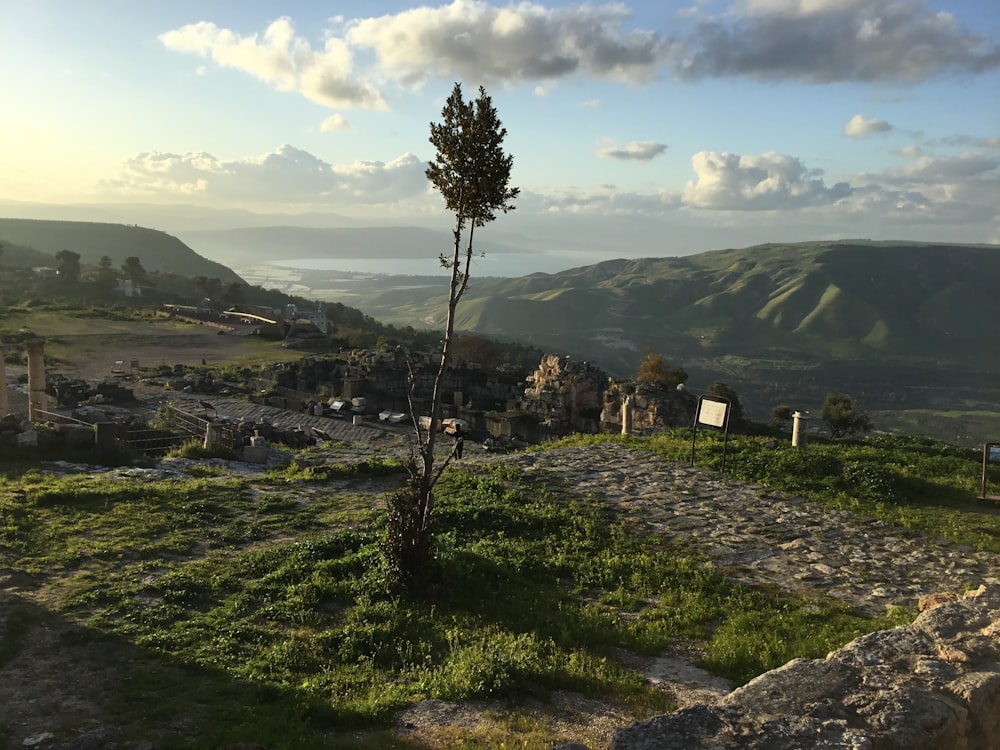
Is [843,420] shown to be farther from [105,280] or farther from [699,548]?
[105,280]

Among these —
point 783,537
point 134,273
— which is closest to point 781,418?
point 783,537

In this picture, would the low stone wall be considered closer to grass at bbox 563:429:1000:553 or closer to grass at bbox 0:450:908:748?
grass at bbox 0:450:908:748

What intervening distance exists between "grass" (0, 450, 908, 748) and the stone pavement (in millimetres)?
817

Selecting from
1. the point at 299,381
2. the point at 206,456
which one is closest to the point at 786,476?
the point at 206,456

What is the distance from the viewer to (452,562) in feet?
33.9

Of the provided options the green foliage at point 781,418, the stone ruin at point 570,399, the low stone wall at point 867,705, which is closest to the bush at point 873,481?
the low stone wall at point 867,705

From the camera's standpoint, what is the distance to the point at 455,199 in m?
9.91

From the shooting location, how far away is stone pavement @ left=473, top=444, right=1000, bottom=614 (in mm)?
10344

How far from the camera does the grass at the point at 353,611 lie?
21.4 feet

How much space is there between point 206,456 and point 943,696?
18.9 metres

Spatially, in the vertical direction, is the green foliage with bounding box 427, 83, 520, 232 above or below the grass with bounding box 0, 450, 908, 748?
above

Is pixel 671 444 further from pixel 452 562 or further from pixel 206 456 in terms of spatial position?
pixel 206 456

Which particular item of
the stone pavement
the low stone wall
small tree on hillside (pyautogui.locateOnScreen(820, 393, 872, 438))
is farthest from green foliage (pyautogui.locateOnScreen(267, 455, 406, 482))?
small tree on hillside (pyautogui.locateOnScreen(820, 393, 872, 438))

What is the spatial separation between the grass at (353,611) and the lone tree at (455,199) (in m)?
0.53
